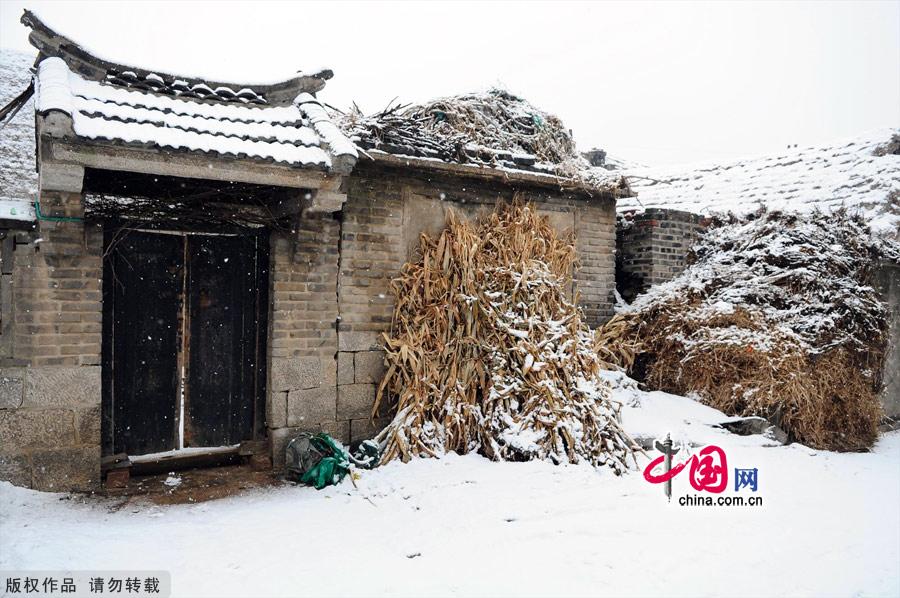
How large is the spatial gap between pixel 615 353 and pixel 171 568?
242 inches

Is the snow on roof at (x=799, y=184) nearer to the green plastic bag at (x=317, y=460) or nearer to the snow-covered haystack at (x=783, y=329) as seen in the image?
the snow-covered haystack at (x=783, y=329)

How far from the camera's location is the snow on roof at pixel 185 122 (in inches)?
186

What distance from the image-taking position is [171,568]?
3.96 metres

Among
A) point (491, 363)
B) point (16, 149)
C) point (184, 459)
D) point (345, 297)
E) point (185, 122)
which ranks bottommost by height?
point (184, 459)

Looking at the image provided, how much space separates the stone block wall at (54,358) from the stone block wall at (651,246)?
689 cm

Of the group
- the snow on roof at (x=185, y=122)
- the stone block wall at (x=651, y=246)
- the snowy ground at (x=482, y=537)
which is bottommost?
the snowy ground at (x=482, y=537)

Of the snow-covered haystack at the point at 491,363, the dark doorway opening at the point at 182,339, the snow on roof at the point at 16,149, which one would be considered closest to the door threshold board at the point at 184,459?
the dark doorway opening at the point at 182,339

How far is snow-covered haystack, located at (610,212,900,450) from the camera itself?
7559 mm

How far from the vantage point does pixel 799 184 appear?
11078mm

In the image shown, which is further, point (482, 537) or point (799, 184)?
point (799, 184)

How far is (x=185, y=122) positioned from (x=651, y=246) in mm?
6392

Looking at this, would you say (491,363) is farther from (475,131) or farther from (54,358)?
(54,358)

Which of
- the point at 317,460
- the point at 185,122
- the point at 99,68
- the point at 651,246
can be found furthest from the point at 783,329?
the point at 99,68

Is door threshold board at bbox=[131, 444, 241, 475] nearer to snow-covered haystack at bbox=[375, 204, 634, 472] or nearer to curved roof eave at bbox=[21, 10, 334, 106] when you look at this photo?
snow-covered haystack at bbox=[375, 204, 634, 472]
